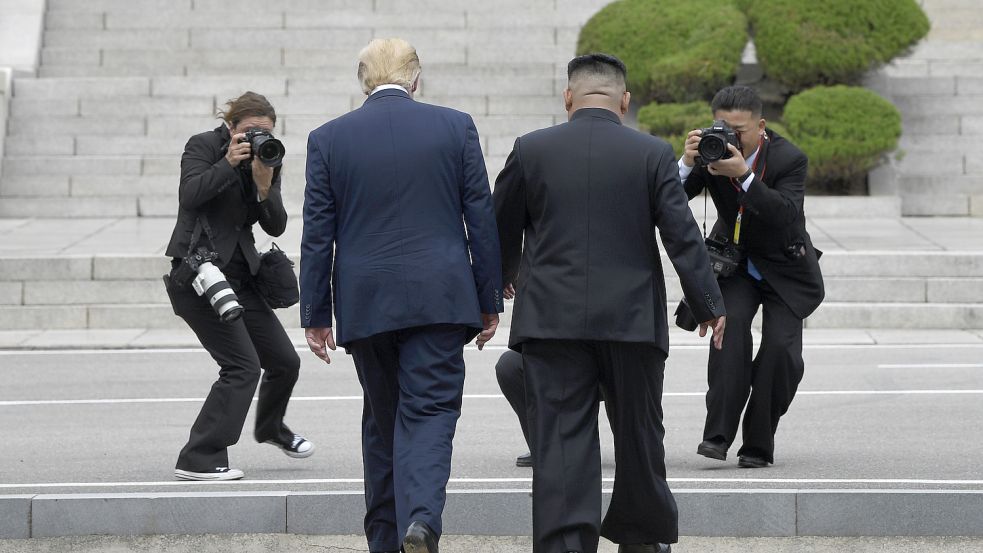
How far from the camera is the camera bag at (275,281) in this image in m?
6.59

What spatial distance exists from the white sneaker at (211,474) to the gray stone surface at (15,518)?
0.78 meters

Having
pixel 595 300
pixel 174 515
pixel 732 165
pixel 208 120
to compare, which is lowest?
pixel 174 515

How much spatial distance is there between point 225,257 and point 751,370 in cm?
243

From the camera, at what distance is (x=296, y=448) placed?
695 cm

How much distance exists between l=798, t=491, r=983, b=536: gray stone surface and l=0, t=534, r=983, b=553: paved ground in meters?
0.04

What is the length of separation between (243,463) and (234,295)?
1209mm

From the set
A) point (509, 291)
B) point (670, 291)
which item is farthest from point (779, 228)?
point (670, 291)

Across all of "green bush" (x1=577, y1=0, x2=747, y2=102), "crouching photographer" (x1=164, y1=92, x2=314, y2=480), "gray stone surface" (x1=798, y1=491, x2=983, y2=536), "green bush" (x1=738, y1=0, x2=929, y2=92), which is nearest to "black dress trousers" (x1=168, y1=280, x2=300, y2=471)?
"crouching photographer" (x1=164, y1=92, x2=314, y2=480)

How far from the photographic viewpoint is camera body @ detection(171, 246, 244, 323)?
6230 millimetres

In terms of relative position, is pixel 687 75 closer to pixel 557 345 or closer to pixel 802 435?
pixel 802 435

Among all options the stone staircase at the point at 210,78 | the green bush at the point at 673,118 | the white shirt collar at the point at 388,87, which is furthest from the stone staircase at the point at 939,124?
the white shirt collar at the point at 388,87

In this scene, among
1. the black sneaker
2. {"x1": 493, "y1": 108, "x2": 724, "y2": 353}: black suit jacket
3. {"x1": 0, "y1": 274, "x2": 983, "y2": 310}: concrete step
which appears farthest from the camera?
{"x1": 0, "y1": 274, "x2": 983, "y2": 310}: concrete step

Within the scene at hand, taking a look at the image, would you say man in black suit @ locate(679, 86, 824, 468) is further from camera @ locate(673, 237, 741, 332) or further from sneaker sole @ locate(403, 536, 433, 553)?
sneaker sole @ locate(403, 536, 433, 553)

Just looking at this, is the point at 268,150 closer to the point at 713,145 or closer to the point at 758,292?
the point at 713,145
